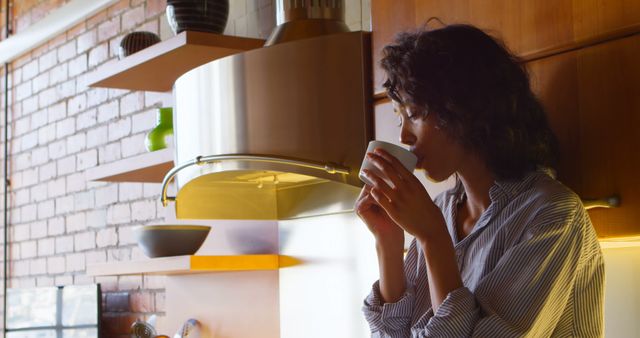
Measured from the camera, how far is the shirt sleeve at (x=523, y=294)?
3.74 ft

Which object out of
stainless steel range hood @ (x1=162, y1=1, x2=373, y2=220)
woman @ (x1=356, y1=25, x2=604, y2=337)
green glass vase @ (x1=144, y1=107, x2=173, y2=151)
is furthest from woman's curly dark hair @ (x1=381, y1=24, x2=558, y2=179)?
green glass vase @ (x1=144, y1=107, x2=173, y2=151)

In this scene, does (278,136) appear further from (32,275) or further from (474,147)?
(32,275)

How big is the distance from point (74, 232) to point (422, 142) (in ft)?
8.70

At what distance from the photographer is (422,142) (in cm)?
131

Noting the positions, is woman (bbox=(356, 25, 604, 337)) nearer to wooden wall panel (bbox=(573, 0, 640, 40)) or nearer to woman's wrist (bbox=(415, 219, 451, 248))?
woman's wrist (bbox=(415, 219, 451, 248))

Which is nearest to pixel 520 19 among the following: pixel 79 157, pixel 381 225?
pixel 381 225

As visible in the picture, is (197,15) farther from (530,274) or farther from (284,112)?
(530,274)

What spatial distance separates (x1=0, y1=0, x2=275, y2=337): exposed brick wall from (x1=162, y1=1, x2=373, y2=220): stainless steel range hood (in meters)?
0.86

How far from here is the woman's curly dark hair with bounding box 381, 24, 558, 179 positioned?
1272 millimetres

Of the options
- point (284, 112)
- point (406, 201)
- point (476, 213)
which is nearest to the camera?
point (406, 201)

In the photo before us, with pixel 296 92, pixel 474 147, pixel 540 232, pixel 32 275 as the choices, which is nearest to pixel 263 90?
pixel 296 92

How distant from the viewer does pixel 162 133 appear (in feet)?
8.39

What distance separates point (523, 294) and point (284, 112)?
708 mm

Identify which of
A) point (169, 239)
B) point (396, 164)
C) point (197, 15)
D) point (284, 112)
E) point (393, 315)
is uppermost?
point (197, 15)
